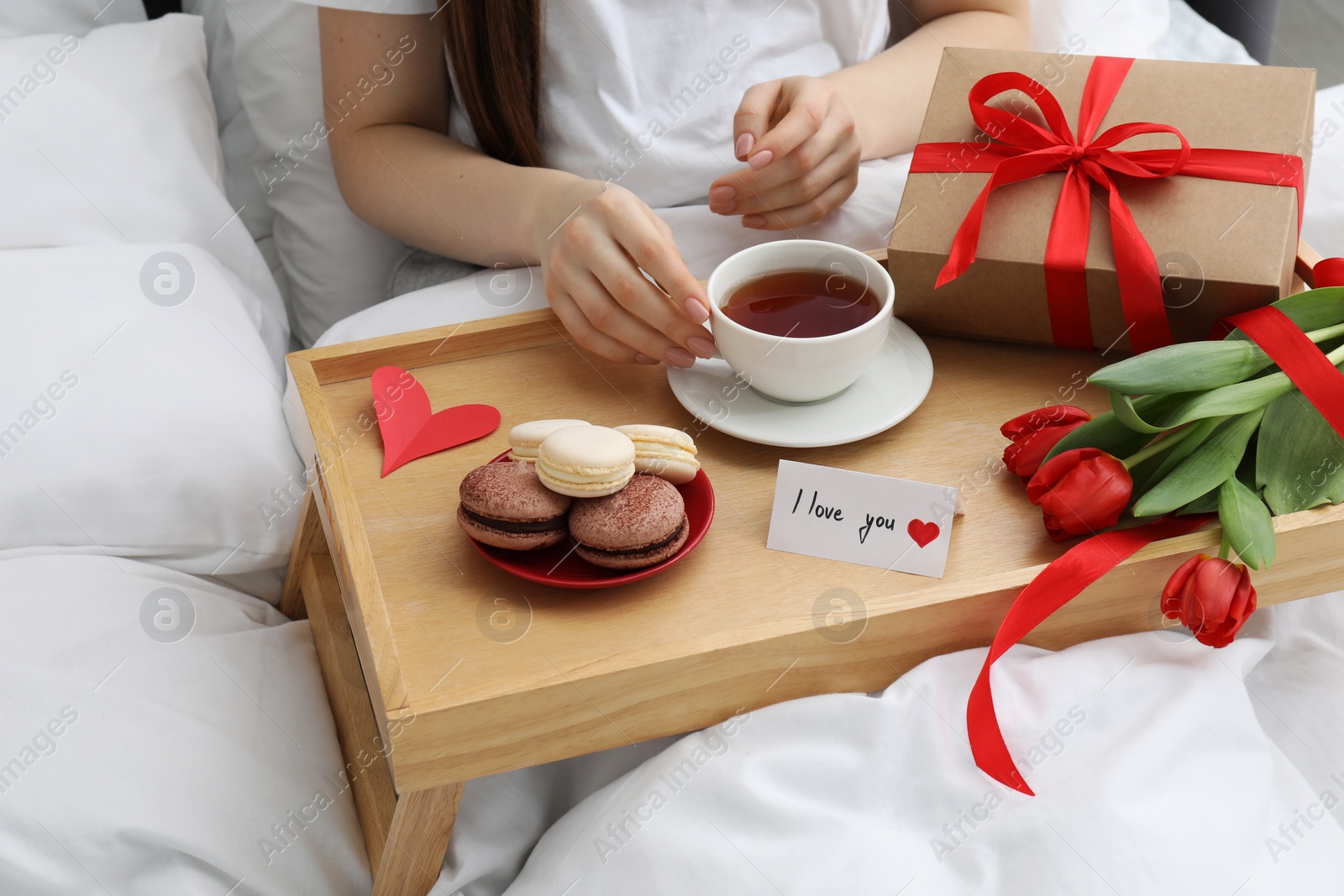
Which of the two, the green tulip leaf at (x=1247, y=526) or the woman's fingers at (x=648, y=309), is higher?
the woman's fingers at (x=648, y=309)

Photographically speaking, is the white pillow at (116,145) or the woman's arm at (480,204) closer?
the woman's arm at (480,204)

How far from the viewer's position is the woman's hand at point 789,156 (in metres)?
0.90

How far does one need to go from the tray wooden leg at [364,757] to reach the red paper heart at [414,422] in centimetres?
17

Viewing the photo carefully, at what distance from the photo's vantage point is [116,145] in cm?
109

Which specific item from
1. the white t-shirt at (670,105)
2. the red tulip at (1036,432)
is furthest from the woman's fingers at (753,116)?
the red tulip at (1036,432)

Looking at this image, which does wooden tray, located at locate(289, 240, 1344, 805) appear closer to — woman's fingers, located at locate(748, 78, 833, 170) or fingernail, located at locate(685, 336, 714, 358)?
fingernail, located at locate(685, 336, 714, 358)

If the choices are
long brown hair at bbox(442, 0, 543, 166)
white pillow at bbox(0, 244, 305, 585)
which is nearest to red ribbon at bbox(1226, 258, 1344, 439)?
long brown hair at bbox(442, 0, 543, 166)

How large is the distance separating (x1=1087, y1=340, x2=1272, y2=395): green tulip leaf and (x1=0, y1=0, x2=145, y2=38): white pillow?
4.15ft

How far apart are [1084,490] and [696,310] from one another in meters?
0.31

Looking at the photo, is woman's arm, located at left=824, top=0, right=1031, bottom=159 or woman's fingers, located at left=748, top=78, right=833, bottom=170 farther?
woman's arm, located at left=824, top=0, right=1031, bottom=159

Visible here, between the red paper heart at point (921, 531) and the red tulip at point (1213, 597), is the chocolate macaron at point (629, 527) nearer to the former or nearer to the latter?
the red paper heart at point (921, 531)

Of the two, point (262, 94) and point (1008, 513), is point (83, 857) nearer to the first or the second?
point (1008, 513)

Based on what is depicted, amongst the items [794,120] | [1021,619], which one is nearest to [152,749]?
[1021,619]

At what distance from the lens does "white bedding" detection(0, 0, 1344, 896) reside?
0.64m
